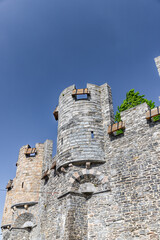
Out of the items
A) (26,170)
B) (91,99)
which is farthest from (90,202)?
(26,170)

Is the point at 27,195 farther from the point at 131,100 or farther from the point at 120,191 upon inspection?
the point at 131,100

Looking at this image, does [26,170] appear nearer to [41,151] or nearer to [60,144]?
[41,151]

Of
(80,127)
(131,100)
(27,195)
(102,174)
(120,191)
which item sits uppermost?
(131,100)

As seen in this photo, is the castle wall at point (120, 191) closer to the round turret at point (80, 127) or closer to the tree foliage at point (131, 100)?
the round turret at point (80, 127)

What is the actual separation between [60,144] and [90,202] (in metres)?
3.36

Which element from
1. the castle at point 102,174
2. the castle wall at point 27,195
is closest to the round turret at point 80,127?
the castle at point 102,174

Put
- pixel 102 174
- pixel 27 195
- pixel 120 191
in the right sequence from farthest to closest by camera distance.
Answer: pixel 27 195 < pixel 102 174 < pixel 120 191

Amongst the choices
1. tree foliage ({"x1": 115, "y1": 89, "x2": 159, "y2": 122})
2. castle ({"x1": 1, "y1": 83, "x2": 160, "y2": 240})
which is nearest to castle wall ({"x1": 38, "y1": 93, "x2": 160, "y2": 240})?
castle ({"x1": 1, "y1": 83, "x2": 160, "y2": 240})

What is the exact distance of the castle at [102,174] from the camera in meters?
9.03

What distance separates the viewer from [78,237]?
9.73 metres

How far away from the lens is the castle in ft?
29.6

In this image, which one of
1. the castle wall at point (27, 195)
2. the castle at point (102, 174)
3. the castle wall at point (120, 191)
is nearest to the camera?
the castle wall at point (120, 191)

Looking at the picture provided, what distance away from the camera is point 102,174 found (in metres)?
10.7

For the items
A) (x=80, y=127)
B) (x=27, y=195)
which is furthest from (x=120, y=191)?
(x=27, y=195)
